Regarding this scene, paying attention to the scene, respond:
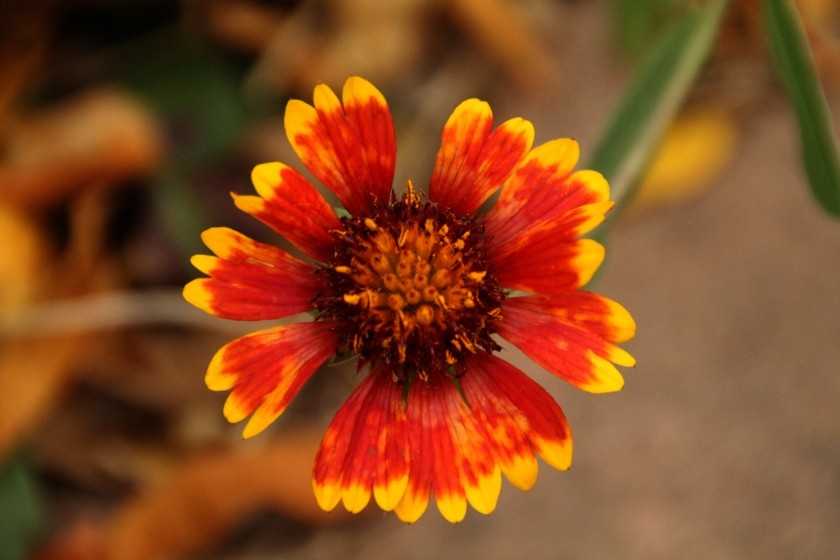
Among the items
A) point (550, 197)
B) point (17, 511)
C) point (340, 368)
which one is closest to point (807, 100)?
point (550, 197)

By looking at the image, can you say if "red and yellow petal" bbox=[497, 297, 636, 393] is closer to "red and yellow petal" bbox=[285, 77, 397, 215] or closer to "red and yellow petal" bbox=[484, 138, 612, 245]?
"red and yellow petal" bbox=[484, 138, 612, 245]

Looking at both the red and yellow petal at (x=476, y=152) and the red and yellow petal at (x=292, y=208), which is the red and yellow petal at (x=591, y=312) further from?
the red and yellow petal at (x=292, y=208)

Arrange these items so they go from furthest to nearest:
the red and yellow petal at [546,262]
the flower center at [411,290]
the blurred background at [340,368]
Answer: the blurred background at [340,368] < the flower center at [411,290] < the red and yellow petal at [546,262]

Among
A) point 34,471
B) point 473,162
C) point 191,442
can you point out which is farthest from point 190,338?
point 473,162

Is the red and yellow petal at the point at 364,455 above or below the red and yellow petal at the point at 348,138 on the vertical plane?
below

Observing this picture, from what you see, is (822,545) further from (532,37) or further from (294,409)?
(532,37)

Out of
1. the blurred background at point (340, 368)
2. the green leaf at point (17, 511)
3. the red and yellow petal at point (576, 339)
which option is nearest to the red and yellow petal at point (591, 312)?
the red and yellow petal at point (576, 339)

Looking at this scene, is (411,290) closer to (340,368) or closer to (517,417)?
(517,417)
